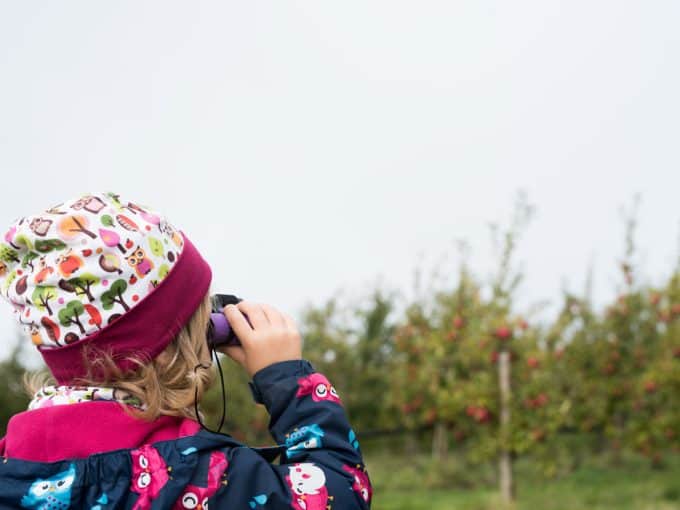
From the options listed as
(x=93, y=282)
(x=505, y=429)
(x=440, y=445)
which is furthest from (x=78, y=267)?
(x=440, y=445)

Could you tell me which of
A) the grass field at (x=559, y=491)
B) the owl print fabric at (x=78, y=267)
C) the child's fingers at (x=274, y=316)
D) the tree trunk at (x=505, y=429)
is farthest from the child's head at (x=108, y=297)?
the tree trunk at (x=505, y=429)

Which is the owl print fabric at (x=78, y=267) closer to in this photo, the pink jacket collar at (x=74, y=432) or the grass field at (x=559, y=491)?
the pink jacket collar at (x=74, y=432)

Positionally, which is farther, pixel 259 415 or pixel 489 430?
pixel 259 415

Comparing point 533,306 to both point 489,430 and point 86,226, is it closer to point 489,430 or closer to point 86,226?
point 489,430

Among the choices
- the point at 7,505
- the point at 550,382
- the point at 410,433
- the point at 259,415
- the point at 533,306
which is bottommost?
the point at 410,433

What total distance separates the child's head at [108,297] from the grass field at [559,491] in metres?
5.15

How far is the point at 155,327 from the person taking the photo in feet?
3.75

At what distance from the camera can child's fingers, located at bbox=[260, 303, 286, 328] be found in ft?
4.01

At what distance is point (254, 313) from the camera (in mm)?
1236

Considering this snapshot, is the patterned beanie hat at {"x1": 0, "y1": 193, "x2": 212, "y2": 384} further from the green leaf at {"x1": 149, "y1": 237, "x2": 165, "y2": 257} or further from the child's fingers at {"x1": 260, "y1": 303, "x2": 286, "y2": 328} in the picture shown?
the child's fingers at {"x1": 260, "y1": 303, "x2": 286, "y2": 328}

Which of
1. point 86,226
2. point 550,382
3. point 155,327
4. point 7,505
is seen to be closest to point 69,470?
point 7,505

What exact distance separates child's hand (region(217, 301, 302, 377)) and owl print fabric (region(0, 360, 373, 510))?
0.36ft

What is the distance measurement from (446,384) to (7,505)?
6.44 meters

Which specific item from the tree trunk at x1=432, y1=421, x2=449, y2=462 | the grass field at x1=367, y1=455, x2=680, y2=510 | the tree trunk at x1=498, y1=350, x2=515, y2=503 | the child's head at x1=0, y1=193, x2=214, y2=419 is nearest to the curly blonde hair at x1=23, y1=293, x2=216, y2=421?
the child's head at x1=0, y1=193, x2=214, y2=419
